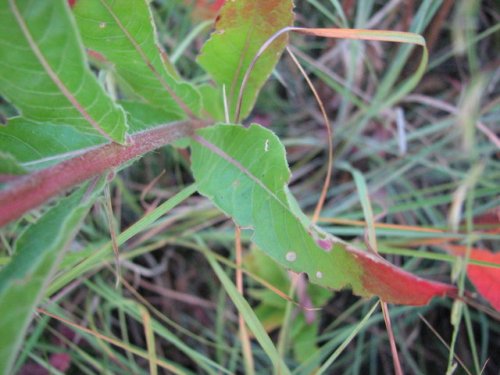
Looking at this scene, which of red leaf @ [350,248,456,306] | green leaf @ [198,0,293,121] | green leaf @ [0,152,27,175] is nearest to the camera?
green leaf @ [0,152,27,175]

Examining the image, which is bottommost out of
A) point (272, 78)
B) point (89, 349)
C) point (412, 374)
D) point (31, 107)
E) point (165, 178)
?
point (412, 374)

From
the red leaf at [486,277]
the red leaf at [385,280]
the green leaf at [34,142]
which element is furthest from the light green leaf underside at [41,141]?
the red leaf at [486,277]

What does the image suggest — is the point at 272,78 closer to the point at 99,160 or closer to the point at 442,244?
the point at 442,244

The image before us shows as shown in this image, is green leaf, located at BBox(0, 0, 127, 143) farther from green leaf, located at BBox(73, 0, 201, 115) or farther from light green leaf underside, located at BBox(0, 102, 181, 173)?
green leaf, located at BBox(73, 0, 201, 115)

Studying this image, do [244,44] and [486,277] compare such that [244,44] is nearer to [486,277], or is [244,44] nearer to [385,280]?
[385,280]

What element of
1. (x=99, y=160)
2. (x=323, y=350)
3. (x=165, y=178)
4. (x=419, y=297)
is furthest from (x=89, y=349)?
(x=419, y=297)

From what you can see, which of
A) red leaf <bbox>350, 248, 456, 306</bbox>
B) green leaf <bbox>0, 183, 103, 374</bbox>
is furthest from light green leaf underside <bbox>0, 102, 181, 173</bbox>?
red leaf <bbox>350, 248, 456, 306</bbox>
